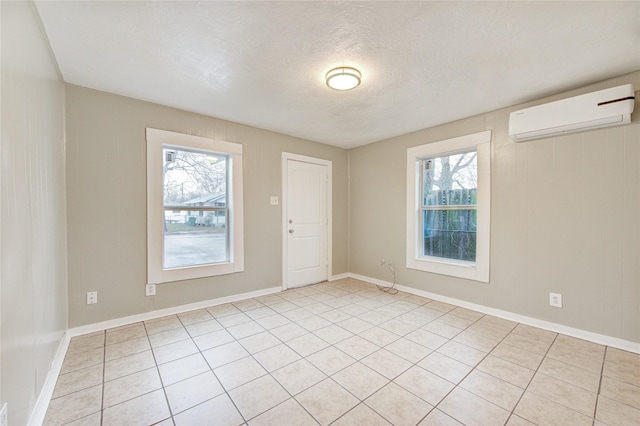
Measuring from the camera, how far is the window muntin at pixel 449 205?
3.37m

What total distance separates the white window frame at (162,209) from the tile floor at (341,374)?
530 millimetres

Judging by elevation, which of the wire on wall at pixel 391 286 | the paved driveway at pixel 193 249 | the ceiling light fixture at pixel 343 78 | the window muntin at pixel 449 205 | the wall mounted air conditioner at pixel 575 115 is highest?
the ceiling light fixture at pixel 343 78

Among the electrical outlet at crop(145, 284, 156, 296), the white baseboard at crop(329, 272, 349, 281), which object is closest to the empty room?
the electrical outlet at crop(145, 284, 156, 296)

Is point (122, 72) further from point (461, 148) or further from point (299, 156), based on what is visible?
point (461, 148)

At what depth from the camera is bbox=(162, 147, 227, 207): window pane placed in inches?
122

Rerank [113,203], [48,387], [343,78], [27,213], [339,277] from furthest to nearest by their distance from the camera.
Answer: [339,277], [113,203], [343,78], [48,387], [27,213]

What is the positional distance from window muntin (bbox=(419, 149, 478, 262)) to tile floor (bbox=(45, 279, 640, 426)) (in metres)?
0.98

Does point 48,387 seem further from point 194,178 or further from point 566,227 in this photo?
point 566,227

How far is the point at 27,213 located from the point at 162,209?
151 centimetres

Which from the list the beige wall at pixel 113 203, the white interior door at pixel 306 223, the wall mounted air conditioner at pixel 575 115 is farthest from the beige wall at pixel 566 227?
the beige wall at pixel 113 203

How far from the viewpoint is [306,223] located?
438cm

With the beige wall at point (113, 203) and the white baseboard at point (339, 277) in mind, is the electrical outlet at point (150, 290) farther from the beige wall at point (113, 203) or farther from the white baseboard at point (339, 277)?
the white baseboard at point (339, 277)

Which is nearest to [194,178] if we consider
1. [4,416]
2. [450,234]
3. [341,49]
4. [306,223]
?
[306,223]

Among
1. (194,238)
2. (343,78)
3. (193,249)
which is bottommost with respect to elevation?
(193,249)
